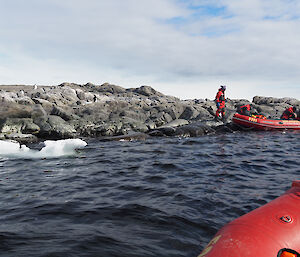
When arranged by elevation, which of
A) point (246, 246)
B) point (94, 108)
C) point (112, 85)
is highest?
point (112, 85)

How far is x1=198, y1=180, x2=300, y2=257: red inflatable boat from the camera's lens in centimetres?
230

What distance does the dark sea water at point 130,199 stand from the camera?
329cm

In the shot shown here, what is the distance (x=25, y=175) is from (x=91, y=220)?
356 cm

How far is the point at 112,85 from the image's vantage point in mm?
50344

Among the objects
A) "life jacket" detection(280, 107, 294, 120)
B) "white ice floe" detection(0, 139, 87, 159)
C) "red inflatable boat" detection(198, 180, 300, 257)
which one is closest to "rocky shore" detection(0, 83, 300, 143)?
"white ice floe" detection(0, 139, 87, 159)

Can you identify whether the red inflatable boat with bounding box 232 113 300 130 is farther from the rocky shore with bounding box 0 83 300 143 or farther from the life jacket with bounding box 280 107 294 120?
the rocky shore with bounding box 0 83 300 143

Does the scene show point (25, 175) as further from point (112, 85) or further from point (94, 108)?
point (112, 85)

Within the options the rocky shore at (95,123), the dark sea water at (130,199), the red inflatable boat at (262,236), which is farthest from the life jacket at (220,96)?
the red inflatable boat at (262,236)

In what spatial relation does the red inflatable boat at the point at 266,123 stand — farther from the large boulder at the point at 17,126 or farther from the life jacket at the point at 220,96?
the large boulder at the point at 17,126

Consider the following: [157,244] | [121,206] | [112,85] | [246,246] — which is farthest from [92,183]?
[112,85]

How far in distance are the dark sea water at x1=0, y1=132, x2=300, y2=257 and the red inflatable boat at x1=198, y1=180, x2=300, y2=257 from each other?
758 mm

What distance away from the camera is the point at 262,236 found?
2.44 metres

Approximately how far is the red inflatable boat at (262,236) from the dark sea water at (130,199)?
0.76 metres

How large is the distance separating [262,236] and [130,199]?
2810 millimetres
